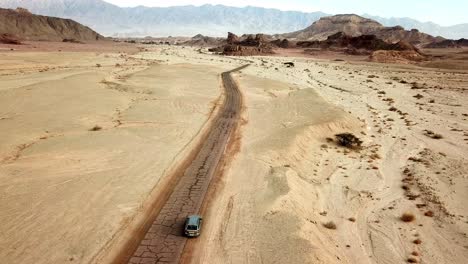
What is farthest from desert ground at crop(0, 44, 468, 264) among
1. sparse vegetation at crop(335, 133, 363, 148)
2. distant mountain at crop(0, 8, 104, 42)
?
distant mountain at crop(0, 8, 104, 42)

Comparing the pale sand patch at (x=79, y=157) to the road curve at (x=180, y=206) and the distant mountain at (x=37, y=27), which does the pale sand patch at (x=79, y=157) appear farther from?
the distant mountain at (x=37, y=27)

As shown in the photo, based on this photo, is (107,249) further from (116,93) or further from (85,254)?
(116,93)

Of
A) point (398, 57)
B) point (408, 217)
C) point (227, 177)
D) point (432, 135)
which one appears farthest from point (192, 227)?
point (398, 57)

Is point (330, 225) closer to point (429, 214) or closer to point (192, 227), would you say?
point (429, 214)

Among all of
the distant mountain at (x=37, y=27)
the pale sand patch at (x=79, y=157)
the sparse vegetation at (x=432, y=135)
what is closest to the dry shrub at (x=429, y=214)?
the pale sand patch at (x=79, y=157)

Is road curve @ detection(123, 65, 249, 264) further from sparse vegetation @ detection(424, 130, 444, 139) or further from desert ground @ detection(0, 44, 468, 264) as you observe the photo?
sparse vegetation @ detection(424, 130, 444, 139)
